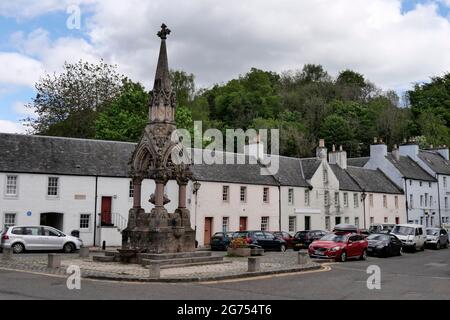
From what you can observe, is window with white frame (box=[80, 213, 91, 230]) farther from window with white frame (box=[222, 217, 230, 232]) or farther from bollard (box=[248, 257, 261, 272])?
bollard (box=[248, 257, 261, 272])

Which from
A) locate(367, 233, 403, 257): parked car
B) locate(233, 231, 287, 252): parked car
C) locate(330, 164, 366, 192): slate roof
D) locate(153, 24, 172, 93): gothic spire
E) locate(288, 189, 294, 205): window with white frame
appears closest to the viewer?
locate(153, 24, 172, 93): gothic spire

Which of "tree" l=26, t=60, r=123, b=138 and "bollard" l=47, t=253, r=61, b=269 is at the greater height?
"tree" l=26, t=60, r=123, b=138

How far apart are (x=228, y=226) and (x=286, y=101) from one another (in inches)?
2015

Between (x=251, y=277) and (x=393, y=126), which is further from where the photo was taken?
(x=393, y=126)

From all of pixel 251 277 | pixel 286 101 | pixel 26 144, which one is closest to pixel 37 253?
pixel 26 144

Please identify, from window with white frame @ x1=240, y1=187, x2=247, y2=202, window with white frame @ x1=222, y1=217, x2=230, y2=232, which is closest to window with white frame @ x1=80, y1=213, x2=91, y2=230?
window with white frame @ x1=222, y1=217, x2=230, y2=232

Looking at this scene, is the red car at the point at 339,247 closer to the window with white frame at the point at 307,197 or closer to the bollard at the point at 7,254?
the bollard at the point at 7,254

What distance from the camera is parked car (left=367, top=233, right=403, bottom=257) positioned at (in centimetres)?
3042

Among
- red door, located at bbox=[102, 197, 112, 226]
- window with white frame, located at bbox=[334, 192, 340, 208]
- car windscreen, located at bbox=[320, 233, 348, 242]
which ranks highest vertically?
window with white frame, located at bbox=[334, 192, 340, 208]

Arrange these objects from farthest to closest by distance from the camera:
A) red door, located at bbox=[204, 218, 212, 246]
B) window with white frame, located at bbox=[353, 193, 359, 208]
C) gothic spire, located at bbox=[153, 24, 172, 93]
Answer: window with white frame, located at bbox=[353, 193, 359, 208] < red door, located at bbox=[204, 218, 212, 246] < gothic spire, located at bbox=[153, 24, 172, 93]

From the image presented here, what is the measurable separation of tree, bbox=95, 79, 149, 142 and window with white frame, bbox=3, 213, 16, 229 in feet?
51.0

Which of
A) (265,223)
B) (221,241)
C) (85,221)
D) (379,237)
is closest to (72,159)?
(85,221)

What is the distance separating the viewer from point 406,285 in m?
16.8
